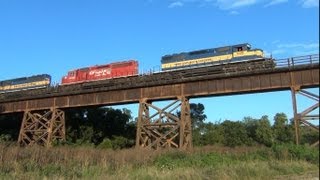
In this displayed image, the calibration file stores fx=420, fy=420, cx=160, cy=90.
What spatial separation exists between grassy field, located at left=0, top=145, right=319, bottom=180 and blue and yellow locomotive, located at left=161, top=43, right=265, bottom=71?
15.0m

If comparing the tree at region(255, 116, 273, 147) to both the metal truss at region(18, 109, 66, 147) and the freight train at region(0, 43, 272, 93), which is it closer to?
the freight train at region(0, 43, 272, 93)

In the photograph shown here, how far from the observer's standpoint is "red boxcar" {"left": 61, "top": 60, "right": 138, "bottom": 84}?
49.0m

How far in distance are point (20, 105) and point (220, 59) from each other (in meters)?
26.2

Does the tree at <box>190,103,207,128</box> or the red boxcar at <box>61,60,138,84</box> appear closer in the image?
the red boxcar at <box>61,60,138,84</box>

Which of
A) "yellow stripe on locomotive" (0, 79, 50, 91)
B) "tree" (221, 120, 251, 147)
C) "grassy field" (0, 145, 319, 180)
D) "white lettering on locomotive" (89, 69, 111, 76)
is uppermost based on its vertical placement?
"white lettering on locomotive" (89, 69, 111, 76)

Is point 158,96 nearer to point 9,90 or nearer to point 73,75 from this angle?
point 73,75

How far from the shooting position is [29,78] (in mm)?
58531

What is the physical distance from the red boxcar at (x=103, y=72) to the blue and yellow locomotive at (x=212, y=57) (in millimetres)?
4456

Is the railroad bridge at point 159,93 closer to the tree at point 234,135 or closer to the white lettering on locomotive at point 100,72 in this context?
the white lettering on locomotive at point 100,72

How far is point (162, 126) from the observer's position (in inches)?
1563

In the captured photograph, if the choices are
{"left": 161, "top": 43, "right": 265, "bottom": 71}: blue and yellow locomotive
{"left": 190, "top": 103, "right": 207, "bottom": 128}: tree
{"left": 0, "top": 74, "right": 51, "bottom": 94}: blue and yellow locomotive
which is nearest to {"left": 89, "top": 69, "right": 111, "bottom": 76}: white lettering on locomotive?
{"left": 0, "top": 74, "right": 51, "bottom": 94}: blue and yellow locomotive

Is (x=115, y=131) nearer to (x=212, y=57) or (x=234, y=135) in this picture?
(x=234, y=135)

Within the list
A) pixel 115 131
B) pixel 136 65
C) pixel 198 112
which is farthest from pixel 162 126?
pixel 198 112

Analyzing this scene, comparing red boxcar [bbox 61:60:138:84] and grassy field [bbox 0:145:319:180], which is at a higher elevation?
red boxcar [bbox 61:60:138:84]
